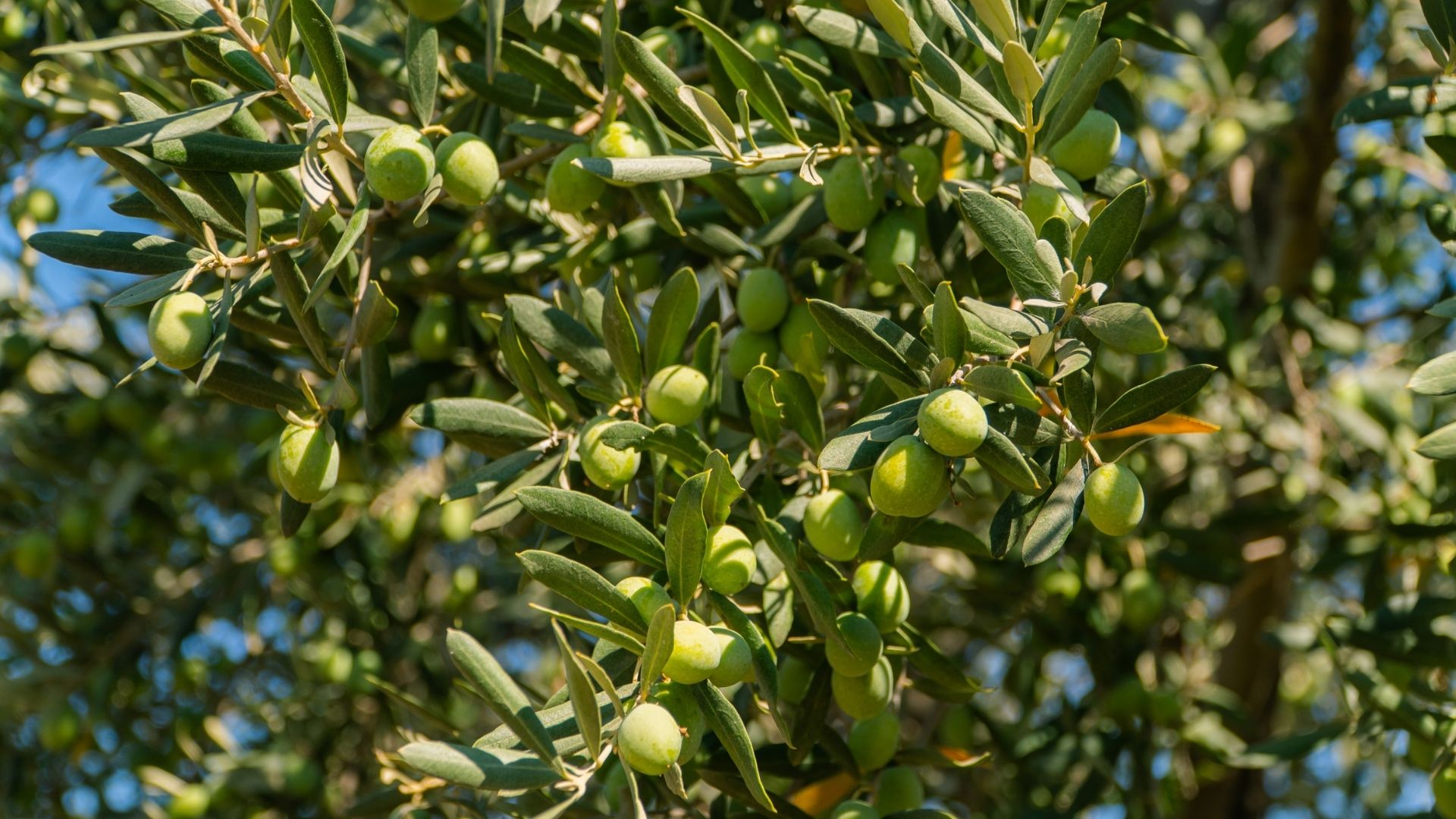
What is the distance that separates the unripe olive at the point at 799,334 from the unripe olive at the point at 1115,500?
39 centimetres

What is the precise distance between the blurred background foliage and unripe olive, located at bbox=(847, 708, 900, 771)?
0.55 m

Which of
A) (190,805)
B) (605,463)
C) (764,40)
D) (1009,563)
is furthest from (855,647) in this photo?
(190,805)

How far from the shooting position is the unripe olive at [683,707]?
1174 mm

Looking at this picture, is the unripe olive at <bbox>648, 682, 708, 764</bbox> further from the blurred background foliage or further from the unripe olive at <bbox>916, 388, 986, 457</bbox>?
the blurred background foliage

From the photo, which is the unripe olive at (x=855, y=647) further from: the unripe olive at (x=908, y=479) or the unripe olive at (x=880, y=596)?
the unripe olive at (x=908, y=479)

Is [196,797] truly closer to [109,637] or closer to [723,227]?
[109,637]

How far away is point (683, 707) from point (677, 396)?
35 cm

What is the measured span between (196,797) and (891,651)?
66.7 inches

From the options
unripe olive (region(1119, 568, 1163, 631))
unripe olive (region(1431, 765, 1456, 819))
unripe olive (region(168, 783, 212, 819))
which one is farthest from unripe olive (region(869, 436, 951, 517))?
unripe olive (region(168, 783, 212, 819))

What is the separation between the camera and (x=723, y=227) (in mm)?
1675

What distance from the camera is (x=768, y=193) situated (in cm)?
162

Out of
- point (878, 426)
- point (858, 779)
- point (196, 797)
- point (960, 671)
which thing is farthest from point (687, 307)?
point (196, 797)

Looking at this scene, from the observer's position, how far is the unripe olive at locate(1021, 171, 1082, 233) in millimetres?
1276

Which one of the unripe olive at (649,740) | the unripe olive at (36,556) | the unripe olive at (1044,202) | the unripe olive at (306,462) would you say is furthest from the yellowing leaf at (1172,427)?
the unripe olive at (36,556)
